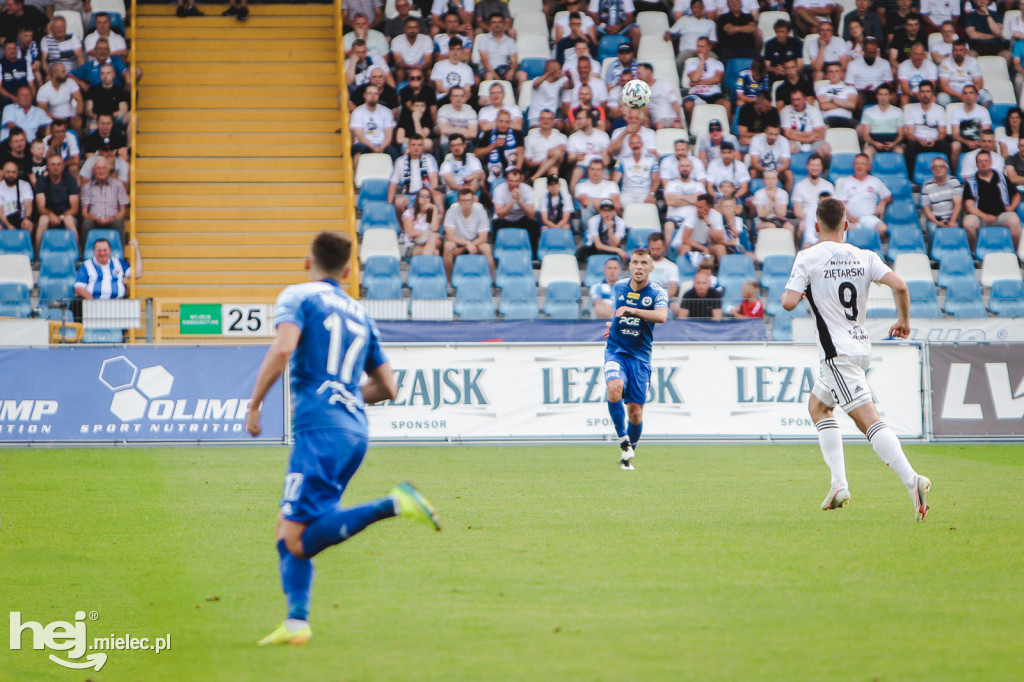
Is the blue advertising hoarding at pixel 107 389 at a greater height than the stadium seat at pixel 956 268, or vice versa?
the stadium seat at pixel 956 268

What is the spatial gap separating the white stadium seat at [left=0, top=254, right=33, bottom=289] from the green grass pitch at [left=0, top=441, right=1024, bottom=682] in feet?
27.9

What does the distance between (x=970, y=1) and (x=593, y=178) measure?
35.1ft

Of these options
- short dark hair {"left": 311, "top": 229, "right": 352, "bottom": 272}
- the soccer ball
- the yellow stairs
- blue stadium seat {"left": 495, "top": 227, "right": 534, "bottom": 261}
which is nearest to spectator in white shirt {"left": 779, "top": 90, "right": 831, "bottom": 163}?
the soccer ball

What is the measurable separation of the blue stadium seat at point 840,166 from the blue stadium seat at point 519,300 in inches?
264

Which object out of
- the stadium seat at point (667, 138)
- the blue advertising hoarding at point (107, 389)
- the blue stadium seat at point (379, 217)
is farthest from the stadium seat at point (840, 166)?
the blue advertising hoarding at point (107, 389)

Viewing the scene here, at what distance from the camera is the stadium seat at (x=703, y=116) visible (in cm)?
2289

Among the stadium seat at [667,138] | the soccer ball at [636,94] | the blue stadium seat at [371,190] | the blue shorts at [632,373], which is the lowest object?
the blue shorts at [632,373]

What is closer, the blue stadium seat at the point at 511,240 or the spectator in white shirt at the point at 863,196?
the blue stadium seat at the point at 511,240

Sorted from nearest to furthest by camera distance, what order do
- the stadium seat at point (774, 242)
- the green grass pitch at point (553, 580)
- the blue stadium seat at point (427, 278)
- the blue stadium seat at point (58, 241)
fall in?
the green grass pitch at point (553, 580), the blue stadium seat at point (427, 278), the blue stadium seat at point (58, 241), the stadium seat at point (774, 242)

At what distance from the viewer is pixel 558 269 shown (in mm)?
20047

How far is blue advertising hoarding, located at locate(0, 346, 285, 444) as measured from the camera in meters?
16.1

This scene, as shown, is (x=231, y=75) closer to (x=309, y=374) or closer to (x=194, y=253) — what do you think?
(x=194, y=253)

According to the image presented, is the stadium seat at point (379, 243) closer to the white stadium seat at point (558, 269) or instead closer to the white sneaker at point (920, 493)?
the white stadium seat at point (558, 269)

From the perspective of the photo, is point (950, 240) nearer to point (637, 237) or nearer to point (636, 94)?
point (637, 237)
